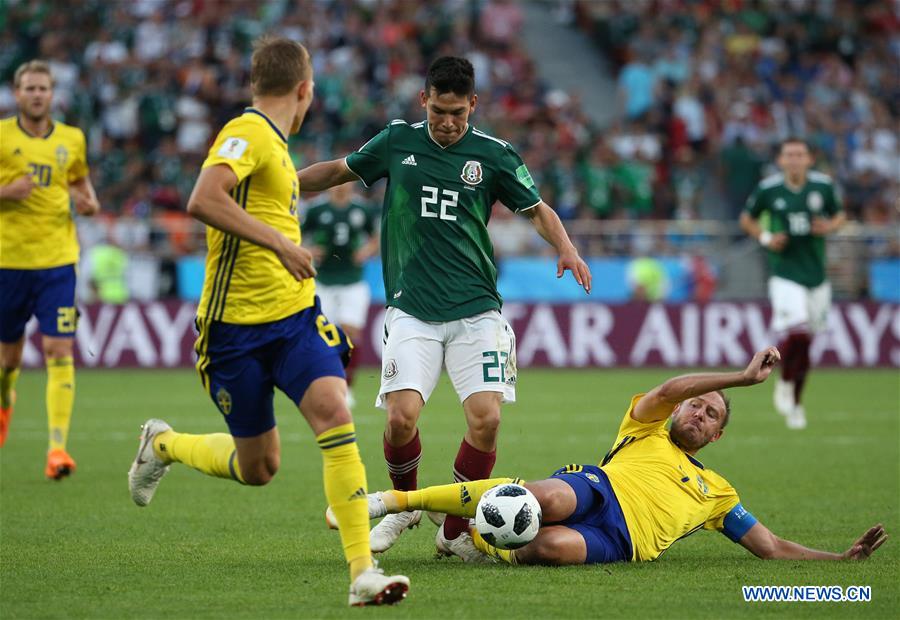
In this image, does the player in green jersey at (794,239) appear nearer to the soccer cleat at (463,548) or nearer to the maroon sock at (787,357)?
the maroon sock at (787,357)

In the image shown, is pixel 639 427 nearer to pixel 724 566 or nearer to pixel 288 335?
pixel 724 566

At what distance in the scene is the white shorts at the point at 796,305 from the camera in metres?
14.1

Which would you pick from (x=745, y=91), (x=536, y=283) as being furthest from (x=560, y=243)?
(x=745, y=91)

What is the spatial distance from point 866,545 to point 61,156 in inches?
256

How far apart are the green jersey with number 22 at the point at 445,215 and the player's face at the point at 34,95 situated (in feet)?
12.2

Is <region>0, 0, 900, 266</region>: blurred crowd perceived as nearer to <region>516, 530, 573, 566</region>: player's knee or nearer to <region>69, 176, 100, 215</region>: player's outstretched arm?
<region>69, 176, 100, 215</region>: player's outstretched arm

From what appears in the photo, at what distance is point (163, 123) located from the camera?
2355 centimetres

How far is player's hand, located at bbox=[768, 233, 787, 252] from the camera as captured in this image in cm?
1366

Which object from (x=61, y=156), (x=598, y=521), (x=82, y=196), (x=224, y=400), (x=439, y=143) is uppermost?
(x=61, y=156)

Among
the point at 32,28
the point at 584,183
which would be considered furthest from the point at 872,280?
the point at 32,28

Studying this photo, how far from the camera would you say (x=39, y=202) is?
995 centimetres

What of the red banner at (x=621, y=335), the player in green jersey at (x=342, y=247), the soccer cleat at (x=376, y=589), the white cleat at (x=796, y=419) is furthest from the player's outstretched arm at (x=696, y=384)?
the red banner at (x=621, y=335)

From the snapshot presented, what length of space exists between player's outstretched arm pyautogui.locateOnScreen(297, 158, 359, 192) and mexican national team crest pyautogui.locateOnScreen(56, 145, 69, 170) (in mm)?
3678

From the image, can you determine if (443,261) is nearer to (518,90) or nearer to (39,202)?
(39,202)
